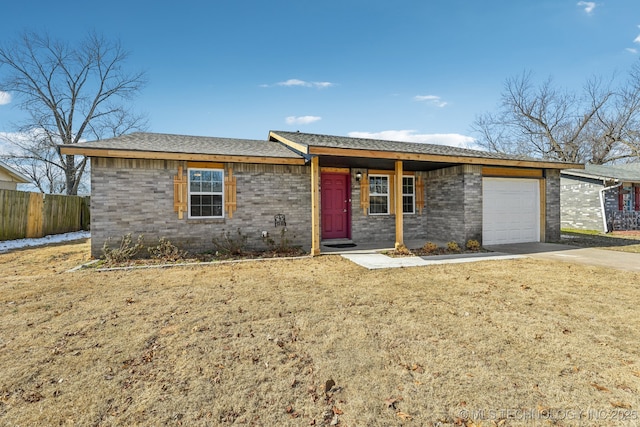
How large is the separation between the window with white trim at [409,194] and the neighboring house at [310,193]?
4 centimetres

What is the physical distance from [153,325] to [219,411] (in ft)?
6.44

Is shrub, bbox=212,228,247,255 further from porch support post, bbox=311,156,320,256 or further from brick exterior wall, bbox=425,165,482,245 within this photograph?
brick exterior wall, bbox=425,165,482,245

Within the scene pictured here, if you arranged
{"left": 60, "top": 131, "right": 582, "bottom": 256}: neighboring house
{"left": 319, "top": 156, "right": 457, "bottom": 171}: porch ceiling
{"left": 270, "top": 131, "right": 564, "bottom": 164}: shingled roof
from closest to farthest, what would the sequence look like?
{"left": 60, "top": 131, "right": 582, "bottom": 256}: neighboring house, {"left": 270, "top": 131, "right": 564, "bottom": 164}: shingled roof, {"left": 319, "top": 156, "right": 457, "bottom": 171}: porch ceiling

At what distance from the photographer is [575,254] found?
318 inches

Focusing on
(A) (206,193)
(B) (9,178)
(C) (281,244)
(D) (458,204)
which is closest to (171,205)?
(A) (206,193)

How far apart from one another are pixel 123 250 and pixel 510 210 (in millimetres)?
11605

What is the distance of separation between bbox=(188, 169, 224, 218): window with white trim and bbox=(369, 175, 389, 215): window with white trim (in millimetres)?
5018

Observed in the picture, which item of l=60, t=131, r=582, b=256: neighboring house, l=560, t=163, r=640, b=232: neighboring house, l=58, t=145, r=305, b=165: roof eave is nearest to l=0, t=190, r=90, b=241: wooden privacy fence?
l=60, t=131, r=582, b=256: neighboring house

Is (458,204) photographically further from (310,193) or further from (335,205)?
(310,193)

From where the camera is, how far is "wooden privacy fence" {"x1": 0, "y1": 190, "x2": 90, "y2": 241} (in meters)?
11.3

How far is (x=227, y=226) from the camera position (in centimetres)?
850

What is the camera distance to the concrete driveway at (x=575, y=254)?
6922 millimetres

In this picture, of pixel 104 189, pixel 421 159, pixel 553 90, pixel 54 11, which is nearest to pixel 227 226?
pixel 104 189

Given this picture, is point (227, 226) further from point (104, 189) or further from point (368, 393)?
point (368, 393)
